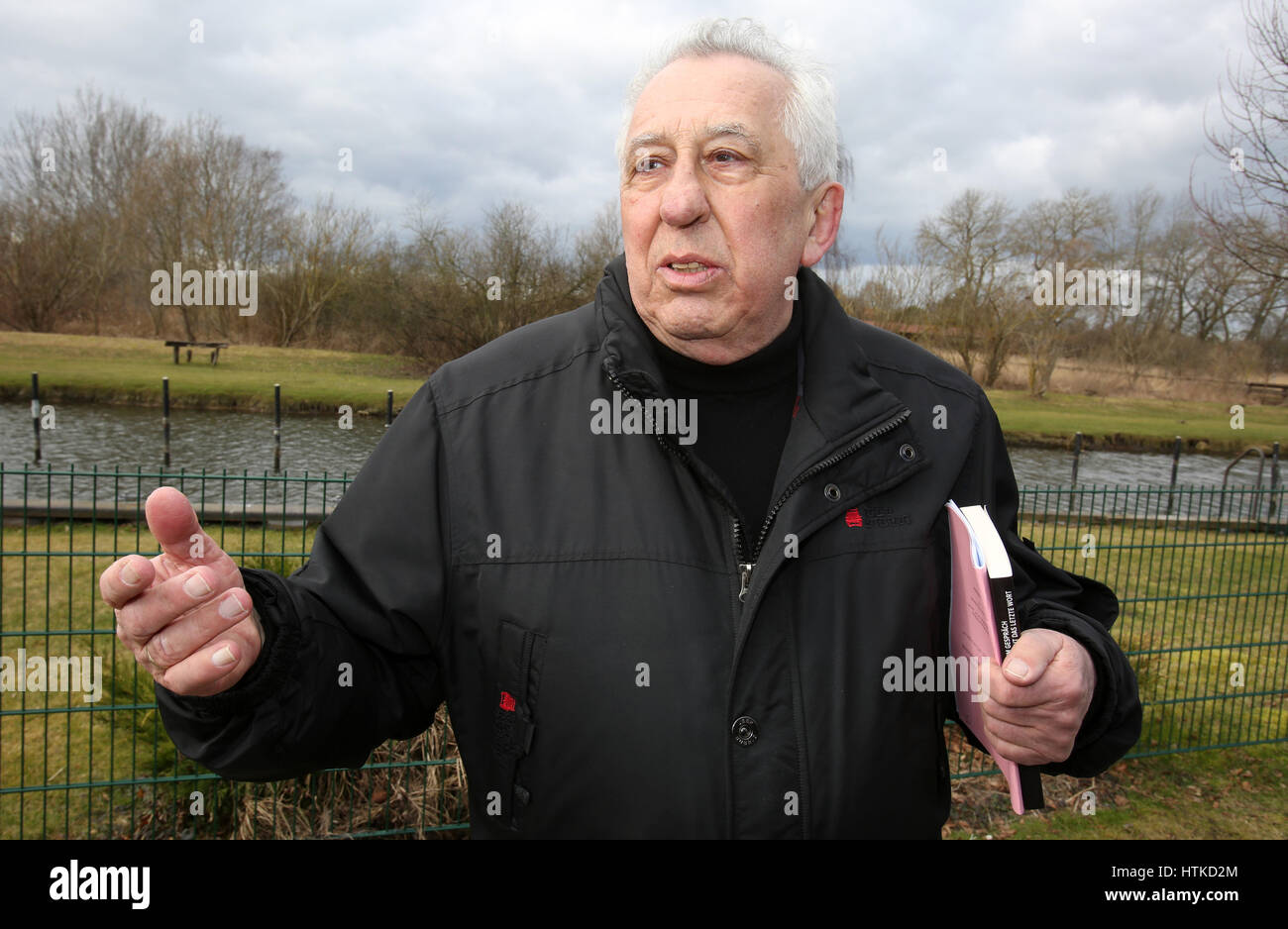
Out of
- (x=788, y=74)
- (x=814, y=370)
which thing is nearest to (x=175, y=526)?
(x=814, y=370)

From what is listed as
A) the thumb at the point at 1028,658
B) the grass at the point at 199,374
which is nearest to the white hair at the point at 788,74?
the thumb at the point at 1028,658

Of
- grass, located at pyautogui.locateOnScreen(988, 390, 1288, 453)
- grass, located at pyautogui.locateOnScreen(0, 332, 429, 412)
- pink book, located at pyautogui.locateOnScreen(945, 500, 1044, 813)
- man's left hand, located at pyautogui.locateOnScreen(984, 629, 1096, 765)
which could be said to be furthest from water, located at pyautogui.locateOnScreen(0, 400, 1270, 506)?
man's left hand, located at pyautogui.locateOnScreen(984, 629, 1096, 765)

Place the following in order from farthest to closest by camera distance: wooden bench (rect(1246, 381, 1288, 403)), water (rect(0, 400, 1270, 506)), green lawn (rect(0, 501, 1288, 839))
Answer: wooden bench (rect(1246, 381, 1288, 403))
water (rect(0, 400, 1270, 506))
green lawn (rect(0, 501, 1288, 839))

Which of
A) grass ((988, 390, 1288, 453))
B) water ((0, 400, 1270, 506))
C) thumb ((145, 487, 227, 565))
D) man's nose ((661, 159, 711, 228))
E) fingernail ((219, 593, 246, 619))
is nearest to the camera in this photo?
thumb ((145, 487, 227, 565))

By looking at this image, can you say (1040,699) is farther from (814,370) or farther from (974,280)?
(974,280)

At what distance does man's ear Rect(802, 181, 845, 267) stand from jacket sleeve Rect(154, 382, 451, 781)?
3.54 feet

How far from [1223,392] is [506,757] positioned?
49.6 metres

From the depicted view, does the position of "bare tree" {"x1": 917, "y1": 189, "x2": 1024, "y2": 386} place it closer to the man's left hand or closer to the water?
the water

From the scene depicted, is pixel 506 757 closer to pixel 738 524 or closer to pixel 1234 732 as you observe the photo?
pixel 738 524

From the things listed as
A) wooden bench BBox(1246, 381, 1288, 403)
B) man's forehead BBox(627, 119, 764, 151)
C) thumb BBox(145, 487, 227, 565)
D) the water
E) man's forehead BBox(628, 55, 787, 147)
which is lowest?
thumb BBox(145, 487, 227, 565)

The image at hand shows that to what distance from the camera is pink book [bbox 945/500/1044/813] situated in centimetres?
167

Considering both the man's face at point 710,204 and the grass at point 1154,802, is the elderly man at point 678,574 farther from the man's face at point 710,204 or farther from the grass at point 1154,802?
Result: the grass at point 1154,802

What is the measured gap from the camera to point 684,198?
1.99 metres
